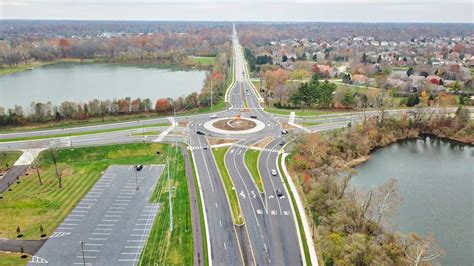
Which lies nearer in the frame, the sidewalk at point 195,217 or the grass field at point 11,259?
the grass field at point 11,259

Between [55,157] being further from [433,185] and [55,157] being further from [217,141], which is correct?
[433,185]

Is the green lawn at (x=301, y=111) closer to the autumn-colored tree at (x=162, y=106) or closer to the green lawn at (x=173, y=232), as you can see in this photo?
the autumn-colored tree at (x=162, y=106)

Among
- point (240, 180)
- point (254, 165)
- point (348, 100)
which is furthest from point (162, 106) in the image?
point (348, 100)

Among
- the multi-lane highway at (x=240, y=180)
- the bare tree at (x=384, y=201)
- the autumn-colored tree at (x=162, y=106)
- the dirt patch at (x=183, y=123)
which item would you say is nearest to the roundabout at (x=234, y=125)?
the multi-lane highway at (x=240, y=180)

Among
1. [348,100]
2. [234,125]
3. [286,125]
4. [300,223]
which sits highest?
[348,100]

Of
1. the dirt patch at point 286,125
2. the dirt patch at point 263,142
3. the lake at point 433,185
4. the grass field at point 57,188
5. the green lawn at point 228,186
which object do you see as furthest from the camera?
the dirt patch at point 286,125

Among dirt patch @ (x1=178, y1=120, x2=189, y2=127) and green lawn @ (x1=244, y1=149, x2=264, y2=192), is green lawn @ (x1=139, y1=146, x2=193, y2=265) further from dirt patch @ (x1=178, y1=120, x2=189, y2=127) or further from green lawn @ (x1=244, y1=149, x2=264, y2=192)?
dirt patch @ (x1=178, y1=120, x2=189, y2=127)
